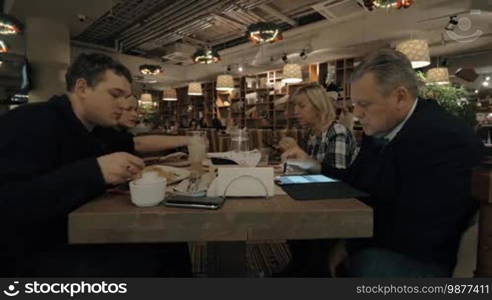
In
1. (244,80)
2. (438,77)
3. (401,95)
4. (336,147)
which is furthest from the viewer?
(244,80)

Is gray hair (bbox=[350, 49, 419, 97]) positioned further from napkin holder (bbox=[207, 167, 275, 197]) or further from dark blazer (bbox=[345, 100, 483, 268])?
napkin holder (bbox=[207, 167, 275, 197])

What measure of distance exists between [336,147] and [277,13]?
4479 millimetres

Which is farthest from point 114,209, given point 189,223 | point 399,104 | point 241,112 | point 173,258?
point 241,112

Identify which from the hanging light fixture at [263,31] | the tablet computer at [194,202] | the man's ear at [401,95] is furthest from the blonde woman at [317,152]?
the hanging light fixture at [263,31]

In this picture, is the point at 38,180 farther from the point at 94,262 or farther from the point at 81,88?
the point at 81,88

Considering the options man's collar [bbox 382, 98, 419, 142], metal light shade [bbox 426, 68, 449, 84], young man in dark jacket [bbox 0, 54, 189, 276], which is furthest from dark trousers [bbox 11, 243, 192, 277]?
metal light shade [bbox 426, 68, 449, 84]

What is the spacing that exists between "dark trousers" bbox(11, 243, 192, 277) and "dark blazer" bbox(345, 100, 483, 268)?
32.6 inches

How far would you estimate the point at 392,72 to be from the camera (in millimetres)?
1126

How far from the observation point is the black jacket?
814mm

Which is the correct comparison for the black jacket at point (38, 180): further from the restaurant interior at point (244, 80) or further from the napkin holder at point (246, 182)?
the napkin holder at point (246, 182)

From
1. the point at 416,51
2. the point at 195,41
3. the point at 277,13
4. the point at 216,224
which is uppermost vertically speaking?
the point at 195,41

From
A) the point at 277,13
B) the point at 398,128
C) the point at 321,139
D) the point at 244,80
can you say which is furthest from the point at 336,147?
the point at 244,80

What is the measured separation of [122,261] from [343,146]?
52.5 inches

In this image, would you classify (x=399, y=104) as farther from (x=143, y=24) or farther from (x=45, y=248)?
(x=143, y=24)
